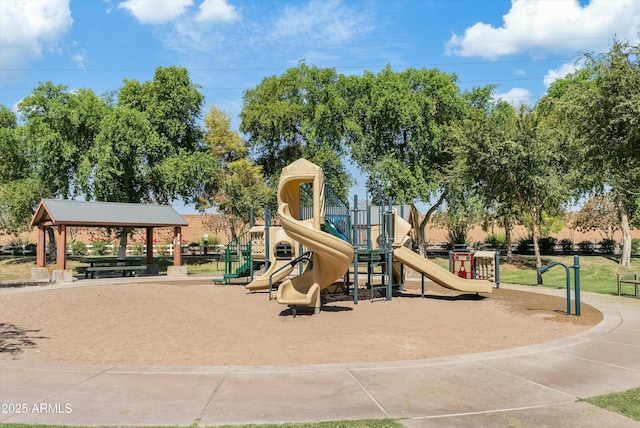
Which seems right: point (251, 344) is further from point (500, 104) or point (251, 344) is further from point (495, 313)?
point (500, 104)

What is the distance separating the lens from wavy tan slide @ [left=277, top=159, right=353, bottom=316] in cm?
1291

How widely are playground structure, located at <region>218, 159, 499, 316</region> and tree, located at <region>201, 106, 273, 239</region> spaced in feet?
43.9

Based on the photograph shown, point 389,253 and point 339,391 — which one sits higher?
point 389,253

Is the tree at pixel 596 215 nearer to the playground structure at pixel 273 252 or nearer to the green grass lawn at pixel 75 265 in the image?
the playground structure at pixel 273 252

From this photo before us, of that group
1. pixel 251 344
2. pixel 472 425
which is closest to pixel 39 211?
pixel 251 344

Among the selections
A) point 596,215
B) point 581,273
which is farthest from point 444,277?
point 596,215

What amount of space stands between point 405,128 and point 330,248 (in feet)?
84.2

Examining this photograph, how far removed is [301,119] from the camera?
38969 mm

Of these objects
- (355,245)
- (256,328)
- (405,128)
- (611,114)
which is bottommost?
(256,328)

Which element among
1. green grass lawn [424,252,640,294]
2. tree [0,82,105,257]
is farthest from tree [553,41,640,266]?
tree [0,82,105,257]

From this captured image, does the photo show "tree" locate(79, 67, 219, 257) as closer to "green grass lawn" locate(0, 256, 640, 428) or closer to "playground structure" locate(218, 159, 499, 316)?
"green grass lawn" locate(0, 256, 640, 428)

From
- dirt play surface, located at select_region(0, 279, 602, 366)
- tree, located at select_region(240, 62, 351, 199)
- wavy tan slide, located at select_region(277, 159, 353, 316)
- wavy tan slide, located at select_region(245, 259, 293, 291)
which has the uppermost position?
tree, located at select_region(240, 62, 351, 199)

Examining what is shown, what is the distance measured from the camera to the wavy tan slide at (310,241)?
508 inches

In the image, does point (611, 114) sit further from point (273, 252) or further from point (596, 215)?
point (596, 215)
